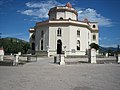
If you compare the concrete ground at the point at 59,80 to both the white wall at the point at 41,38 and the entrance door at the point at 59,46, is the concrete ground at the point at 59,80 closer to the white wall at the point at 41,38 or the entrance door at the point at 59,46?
the entrance door at the point at 59,46

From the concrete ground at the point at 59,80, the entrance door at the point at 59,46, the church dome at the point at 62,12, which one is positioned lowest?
the concrete ground at the point at 59,80

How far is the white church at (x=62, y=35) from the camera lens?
46.2 metres

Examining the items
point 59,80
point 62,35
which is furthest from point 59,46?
point 59,80

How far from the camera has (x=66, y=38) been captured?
4641cm

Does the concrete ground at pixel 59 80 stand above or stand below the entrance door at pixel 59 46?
below

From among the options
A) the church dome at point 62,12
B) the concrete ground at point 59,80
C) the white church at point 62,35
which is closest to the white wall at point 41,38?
the white church at point 62,35

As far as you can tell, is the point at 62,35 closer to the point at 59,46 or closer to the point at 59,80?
the point at 59,46

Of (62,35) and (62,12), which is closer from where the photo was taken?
(62,35)

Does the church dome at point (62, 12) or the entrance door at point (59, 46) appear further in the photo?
the church dome at point (62, 12)

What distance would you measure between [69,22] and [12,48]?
50605mm

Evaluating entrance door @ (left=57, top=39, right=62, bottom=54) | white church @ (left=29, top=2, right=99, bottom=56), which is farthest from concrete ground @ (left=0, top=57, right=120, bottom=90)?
entrance door @ (left=57, top=39, right=62, bottom=54)

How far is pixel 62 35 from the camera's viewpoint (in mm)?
46688

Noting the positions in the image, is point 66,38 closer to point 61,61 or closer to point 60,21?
point 60,21

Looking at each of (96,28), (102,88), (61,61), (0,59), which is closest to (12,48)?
(96,28)
